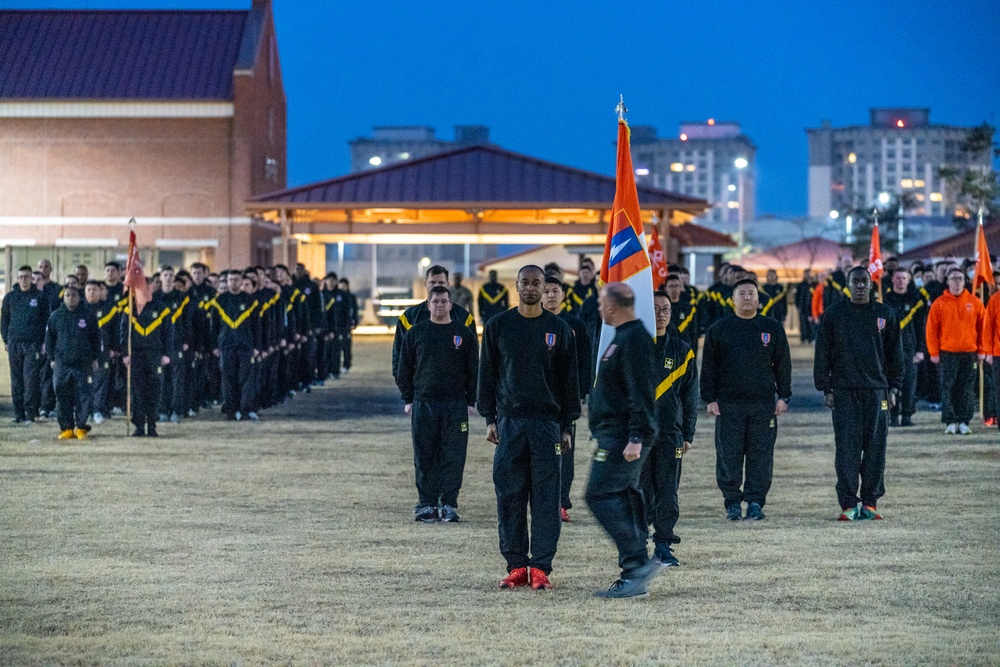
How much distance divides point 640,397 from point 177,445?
10403mm

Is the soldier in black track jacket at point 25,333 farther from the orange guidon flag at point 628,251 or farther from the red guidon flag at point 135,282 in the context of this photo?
the orange guidon flag at point 628,251

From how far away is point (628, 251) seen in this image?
35.5 feet

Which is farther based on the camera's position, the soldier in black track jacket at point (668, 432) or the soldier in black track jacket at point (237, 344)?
the soldier in black track jacket at point (237, 344)

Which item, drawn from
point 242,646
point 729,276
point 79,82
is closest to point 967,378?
point 729,276

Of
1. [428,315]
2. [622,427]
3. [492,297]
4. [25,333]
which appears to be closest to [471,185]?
[492,297]

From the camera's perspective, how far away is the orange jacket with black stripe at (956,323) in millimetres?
19453

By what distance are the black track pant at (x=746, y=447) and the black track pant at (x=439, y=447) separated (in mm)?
2028

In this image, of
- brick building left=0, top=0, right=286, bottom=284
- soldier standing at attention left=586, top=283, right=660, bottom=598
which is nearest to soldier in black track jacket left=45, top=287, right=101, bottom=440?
soldier standing at attention left=586, top=283, right=660, bottom=598

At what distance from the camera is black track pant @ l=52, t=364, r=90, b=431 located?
1888 centimetres

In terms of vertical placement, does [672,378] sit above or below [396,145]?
below

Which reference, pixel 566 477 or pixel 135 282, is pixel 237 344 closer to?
pixel 135 282

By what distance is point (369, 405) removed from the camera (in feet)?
81.8

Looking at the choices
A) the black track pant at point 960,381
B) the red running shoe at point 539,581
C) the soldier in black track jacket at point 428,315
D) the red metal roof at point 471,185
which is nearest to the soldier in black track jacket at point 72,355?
the soldier in black track jacket at point 428,315

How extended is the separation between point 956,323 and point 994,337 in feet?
4.30
